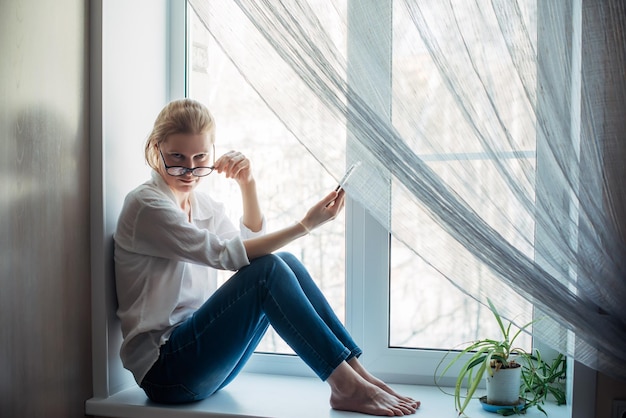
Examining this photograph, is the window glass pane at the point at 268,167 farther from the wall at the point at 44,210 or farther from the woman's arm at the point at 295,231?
the wall at the point at 44,210

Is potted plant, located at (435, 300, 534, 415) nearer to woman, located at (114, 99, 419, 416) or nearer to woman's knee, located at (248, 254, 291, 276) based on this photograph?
woman, located at (114, 99, 419, 416)

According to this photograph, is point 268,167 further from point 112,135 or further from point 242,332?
point 242,332

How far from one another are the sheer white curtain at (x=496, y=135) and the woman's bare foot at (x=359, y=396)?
333 mm

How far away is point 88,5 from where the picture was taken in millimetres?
1750

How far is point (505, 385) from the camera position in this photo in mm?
1637

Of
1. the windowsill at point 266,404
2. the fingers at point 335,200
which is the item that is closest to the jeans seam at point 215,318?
the windowsill at point 266,404

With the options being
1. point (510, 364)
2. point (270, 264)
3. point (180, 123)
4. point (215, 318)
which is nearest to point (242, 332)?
point (215, 318)

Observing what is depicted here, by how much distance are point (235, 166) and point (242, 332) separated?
44 cm

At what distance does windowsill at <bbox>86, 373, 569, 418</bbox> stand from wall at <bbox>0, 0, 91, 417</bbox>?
0.42ft

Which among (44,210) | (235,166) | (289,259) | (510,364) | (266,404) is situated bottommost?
(266,404)

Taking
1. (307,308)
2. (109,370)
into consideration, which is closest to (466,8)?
(307,308)

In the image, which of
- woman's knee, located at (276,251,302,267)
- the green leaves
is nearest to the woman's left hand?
woman's knee, located at (276,251,302,267)

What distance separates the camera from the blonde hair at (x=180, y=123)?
172cm

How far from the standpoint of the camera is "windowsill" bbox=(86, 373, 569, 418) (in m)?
1.64
